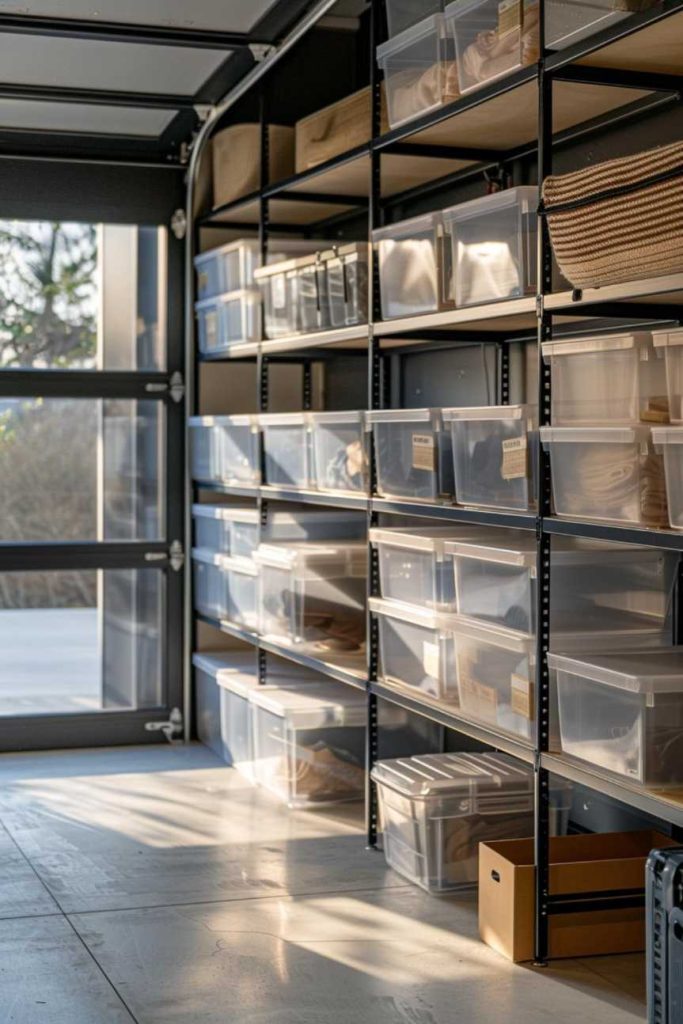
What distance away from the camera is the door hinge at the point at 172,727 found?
6848mm

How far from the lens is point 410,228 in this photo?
4586 mm

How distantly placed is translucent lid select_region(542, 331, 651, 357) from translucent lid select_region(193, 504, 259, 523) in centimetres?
258

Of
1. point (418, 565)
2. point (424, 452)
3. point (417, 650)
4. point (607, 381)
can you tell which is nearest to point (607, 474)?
point (607, 381)

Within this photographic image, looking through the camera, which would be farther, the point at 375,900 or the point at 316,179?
the point at 316,179

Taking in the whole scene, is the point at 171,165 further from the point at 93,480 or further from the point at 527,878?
the point at 527,878

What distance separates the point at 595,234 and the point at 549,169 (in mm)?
Answer: 415

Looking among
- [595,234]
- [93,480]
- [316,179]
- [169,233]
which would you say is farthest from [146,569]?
[595,234]

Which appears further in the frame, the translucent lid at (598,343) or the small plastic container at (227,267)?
the small plastic container at (227,267)

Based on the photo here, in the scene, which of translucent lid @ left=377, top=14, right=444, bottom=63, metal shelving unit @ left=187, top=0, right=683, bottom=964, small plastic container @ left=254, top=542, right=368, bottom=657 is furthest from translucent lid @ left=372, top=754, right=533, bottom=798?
translucent lid @ left=377, top=14, right=444, bottom=63

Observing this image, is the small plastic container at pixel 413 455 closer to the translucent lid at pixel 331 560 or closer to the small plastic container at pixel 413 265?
the small plastic container at pixel 413 265

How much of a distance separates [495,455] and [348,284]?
1329mm

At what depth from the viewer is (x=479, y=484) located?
422 cm

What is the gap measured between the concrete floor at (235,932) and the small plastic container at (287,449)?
4.29 ft

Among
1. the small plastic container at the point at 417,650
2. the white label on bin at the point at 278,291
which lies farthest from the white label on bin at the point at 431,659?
the white label on bin at the point at 278,291
